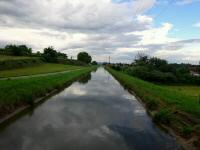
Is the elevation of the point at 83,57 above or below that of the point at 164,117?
above

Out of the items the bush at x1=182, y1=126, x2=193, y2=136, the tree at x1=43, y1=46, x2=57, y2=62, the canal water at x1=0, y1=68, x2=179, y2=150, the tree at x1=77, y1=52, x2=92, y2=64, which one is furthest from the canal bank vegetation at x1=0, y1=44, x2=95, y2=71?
the tree at x1=77, y1=52, x2=92, y2=64

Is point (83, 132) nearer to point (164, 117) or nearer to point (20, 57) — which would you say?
point (164, 117)

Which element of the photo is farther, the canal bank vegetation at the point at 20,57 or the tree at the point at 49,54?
the tree at the point at 49,54

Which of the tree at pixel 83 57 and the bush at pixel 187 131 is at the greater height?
the tree at pixel 83 57

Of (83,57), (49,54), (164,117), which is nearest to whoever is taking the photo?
(164,117)

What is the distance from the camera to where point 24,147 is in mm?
8906

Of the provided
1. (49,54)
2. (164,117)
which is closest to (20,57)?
(49,54)

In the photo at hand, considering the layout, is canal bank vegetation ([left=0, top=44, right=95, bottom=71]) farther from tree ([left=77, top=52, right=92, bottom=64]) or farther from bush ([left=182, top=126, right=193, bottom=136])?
tree ([left=77, top=52, right=92, bottom=64])

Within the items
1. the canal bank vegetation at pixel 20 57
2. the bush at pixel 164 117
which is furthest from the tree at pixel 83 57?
the bush at pixel 164 117

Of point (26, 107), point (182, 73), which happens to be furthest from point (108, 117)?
point (182, 73)

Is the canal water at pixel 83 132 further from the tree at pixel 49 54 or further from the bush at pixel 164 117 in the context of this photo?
the tree at pixel 49 54

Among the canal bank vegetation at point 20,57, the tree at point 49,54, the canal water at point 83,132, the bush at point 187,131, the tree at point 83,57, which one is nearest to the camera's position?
the canal water at point 83,132

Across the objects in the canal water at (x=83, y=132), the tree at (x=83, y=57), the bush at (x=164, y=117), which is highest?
the tree at (x=83, y=57)

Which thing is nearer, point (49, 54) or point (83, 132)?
point (83, 132)
